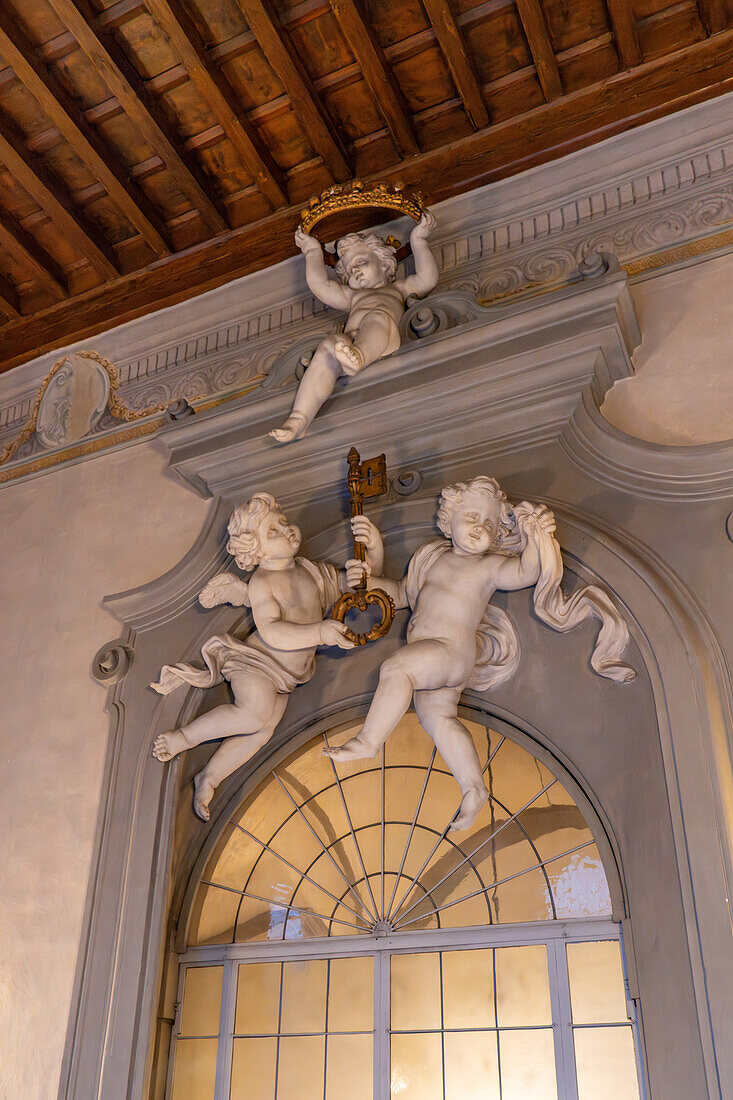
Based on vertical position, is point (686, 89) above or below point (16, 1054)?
above

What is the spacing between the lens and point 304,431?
4.05m

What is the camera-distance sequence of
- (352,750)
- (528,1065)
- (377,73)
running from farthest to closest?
1. (377,73)
2. (352,750)
3. (528,1065)

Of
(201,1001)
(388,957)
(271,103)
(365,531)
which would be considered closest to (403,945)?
(388,957)

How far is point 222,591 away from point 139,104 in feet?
7.55

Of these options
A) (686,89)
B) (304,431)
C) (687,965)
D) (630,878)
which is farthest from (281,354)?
(687,965)

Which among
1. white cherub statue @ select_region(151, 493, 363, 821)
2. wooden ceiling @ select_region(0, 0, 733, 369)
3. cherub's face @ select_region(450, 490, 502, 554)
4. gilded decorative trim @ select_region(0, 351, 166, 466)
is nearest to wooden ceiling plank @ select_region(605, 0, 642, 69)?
wooden ceiling @ select_region(0, 0, 733, 369)

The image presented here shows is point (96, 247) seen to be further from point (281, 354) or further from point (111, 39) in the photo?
point (281, 354)

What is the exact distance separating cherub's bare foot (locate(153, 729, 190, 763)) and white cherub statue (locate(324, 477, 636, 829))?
77 centimetres

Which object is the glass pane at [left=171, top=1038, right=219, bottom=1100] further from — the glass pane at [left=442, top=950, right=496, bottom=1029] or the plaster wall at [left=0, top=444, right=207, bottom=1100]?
the glass pane at [left=442, top=950, right=496, bottom=1029]

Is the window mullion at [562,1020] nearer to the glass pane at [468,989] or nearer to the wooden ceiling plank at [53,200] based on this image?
the glass pane at [468,989]

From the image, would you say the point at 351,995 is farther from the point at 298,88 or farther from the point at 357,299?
the point at 298,88

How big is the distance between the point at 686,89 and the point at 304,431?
214 cm

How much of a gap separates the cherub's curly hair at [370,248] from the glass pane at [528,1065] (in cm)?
297

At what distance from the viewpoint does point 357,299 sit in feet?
13.9
